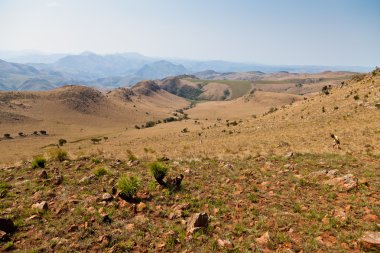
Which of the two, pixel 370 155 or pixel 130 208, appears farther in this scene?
pixel 370 155

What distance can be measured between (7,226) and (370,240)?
1187cm

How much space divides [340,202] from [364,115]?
26.8 meters

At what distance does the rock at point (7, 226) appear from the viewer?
30.9 feet

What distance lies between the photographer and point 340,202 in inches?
431

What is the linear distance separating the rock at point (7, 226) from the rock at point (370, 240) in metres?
11.5

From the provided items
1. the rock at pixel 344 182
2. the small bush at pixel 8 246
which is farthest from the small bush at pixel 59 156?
the rock at pixel 344 182

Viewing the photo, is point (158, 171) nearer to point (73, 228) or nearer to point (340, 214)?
point (73, 228)

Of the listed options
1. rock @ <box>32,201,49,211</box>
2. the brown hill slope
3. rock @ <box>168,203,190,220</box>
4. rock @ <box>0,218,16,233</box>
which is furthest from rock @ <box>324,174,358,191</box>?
the brown hill slope

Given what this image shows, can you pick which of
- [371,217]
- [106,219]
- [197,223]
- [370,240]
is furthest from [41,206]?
[371,217]

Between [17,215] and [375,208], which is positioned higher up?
[375,208]

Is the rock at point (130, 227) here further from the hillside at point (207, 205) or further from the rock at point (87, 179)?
the rock at point (87, 179)

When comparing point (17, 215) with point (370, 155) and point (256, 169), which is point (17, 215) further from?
point (370, 155)

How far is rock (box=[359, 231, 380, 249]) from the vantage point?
26.0 feet

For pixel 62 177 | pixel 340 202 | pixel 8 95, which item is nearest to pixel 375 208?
pixel 340 202
